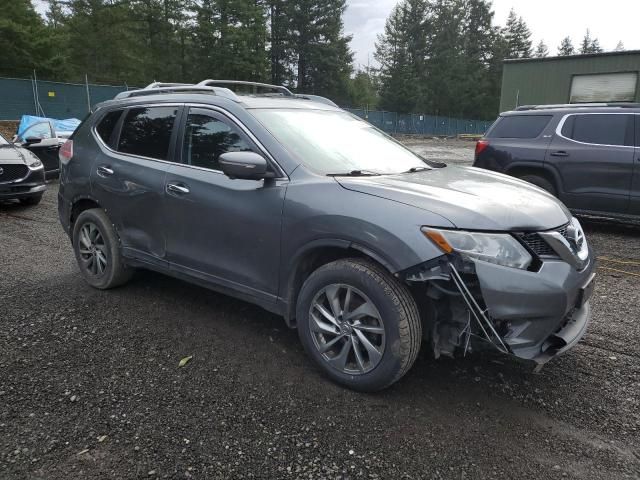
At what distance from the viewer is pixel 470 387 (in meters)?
3.05

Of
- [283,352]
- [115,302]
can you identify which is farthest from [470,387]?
[115,302]

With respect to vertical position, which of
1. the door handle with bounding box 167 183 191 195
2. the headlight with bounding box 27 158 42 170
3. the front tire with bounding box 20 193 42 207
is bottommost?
the front tire with bounding box 20 193 42 207

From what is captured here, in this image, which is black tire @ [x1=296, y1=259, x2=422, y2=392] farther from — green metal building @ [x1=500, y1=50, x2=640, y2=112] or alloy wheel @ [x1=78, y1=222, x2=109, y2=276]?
green metal building @ [x1=500, y1=50, x2=640, y2=112]

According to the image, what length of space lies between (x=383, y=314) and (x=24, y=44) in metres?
39.9

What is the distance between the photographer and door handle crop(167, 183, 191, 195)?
3.68 metres

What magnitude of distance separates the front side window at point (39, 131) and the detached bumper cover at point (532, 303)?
12.5 m

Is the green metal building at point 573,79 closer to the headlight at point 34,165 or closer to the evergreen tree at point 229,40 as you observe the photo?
the evergreen tree at point 229,40

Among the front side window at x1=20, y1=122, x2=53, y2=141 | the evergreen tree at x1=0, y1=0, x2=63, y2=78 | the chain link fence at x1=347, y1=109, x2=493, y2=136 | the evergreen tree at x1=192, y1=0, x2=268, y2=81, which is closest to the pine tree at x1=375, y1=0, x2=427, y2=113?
the chain link fence at x1=347, y1=109, x2=493, y2=136

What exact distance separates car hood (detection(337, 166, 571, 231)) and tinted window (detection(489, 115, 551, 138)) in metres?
4.92

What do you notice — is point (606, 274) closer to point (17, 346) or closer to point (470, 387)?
point (470, 387)

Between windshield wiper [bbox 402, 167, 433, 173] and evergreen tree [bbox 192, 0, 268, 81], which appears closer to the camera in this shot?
windshield wiper [bbox 402, 167, 433, 173]

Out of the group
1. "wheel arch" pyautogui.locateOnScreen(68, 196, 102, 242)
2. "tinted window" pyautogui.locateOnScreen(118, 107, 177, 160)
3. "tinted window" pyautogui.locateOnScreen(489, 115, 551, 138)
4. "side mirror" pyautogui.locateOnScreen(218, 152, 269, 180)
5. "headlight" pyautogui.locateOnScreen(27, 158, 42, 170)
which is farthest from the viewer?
"headlight" pyautogui.locateOnScreen(27, 158, 42, 170)

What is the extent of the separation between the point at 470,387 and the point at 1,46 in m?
40.2

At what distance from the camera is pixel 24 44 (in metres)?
33.9
